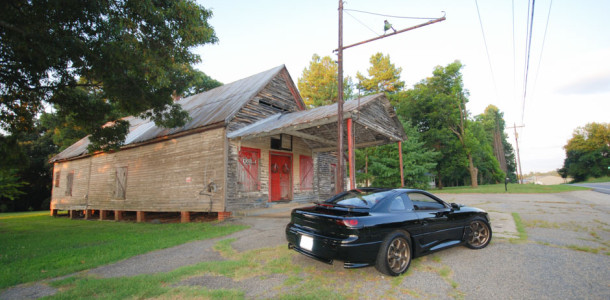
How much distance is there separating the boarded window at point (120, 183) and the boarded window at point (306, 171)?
9307mm

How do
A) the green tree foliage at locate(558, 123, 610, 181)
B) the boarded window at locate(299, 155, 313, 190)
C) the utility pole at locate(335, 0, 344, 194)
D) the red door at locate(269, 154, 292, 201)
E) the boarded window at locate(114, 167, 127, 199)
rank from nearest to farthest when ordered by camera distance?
the utility pole at locate(335, 0, 344, 194)
the red door at locate(269, 154, 292, 201)
the boarded window at locate(299, 155, 313, 190)
the boarded window at locate(114, 167, 127, 199)
the green tree foliage at locate(558, 123, 610, 181)

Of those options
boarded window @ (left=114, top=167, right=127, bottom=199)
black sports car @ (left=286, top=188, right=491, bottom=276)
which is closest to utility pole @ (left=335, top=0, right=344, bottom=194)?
black sports car @ (left=286, top=188, right=491, bottom=276)

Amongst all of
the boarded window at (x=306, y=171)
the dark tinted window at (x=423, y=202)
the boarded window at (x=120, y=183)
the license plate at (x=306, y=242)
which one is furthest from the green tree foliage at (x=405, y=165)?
the license plate at (x=306, y=242)

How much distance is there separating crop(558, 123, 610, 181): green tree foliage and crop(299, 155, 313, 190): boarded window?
50.8 meters

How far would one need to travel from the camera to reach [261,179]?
11445 millimetres

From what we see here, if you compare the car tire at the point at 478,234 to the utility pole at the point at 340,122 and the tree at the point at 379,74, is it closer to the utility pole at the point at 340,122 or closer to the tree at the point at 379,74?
the utility pole at the point at 340,122

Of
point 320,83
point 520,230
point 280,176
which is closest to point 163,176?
point 280,176

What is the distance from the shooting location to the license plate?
3705mm

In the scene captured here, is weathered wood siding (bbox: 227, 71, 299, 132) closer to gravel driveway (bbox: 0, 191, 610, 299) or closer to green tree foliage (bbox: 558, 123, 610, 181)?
gravel driveway (bbox: 0, 191, 610, 299)

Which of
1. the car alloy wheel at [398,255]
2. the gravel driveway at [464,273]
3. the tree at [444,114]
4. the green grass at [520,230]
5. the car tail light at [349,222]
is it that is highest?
the tree at [444,114]

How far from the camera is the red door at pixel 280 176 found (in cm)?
1213

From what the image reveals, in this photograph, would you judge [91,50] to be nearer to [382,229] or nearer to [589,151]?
[382,229]

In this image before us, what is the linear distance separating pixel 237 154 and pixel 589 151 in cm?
5758

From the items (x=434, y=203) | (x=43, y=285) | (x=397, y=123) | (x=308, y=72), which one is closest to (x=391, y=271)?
(x=434, y=203)
